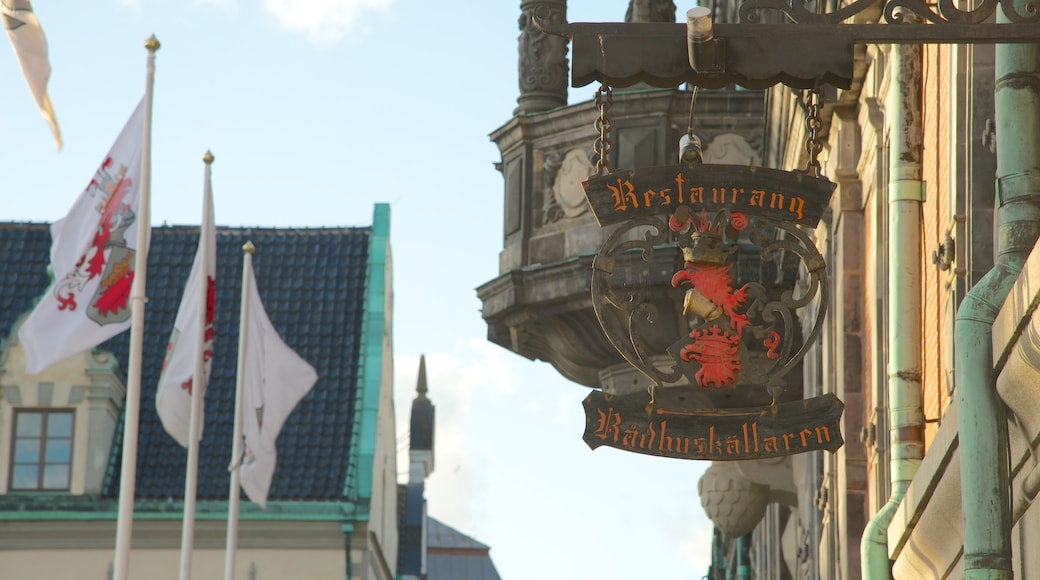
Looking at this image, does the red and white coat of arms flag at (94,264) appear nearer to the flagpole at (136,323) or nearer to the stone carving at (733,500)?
the flagpole at (136,323)

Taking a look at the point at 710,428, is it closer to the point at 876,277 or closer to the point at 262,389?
the point at 876,277

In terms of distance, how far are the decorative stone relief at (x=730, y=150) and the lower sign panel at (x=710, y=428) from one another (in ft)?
33.8

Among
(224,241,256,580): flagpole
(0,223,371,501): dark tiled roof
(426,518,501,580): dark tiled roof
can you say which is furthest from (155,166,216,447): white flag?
(426,518,501,580): dark tiled roof

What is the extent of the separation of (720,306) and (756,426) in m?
0.52

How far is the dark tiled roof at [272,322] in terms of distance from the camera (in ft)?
103

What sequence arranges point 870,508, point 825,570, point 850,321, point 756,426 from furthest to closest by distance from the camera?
point 825,570, point 850,321, point 870,508, point 756,426

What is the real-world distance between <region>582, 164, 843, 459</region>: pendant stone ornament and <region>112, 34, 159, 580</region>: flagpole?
11.0 metres

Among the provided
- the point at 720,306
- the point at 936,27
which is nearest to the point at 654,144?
the point at 720,306

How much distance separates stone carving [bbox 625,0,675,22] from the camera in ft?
66.1

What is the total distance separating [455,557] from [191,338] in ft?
132

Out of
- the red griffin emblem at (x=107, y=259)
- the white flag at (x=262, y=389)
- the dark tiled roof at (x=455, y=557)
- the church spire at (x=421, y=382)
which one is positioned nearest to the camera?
the red griffin emblem at (x=107, y=259)

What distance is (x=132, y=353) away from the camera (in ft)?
64.1

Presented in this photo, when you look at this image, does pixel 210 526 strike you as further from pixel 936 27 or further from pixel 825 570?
pixel 936 27

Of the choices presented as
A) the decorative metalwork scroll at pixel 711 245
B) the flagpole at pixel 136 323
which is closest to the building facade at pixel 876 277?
the decorative metalwork scroll at pixel 711 245
